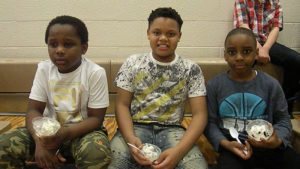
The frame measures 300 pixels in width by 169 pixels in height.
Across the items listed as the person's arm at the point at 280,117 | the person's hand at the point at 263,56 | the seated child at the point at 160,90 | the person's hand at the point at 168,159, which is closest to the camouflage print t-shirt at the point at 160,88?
the seated child at the point at 160,90

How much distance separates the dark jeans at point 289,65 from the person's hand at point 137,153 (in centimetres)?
145

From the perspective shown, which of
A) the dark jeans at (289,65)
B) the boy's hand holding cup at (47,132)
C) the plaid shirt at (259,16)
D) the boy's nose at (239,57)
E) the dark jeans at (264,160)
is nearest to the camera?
the boy's hand holding cup at (47,132)

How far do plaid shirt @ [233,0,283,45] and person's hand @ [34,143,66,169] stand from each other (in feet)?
5.73

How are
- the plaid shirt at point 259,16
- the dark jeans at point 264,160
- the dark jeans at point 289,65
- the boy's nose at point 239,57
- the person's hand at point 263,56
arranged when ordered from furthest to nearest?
the plaid shirt at point 259,16
the dark jeans at point 289,65
the person's hand at point 263,56
the boy's nose at point 239,57
the dark jeans at point 264,160

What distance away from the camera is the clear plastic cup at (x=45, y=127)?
1020 mm

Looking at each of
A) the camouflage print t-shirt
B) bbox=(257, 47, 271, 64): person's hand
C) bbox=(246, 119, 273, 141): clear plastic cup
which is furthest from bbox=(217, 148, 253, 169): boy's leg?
bbox=(257, 47, 271, 64): person's hand

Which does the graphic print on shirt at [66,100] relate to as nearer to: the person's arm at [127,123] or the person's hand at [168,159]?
the person's arm at [127,123]

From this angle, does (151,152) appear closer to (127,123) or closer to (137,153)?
(137,153)

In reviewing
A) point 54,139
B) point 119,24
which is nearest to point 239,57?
point 54,139

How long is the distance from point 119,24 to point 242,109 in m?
1.41

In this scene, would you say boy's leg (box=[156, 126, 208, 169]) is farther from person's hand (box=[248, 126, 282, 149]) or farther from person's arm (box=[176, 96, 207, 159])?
person's hand (box=[248, 126, 282, 149])

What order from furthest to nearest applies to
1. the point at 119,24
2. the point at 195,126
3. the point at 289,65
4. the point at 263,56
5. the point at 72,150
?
the point at 119,24 < the point at 289,65 < the point at 263,56 < the point at 195,126 < the point at 72,150

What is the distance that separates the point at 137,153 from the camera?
106cm

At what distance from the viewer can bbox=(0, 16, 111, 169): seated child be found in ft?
3.49
